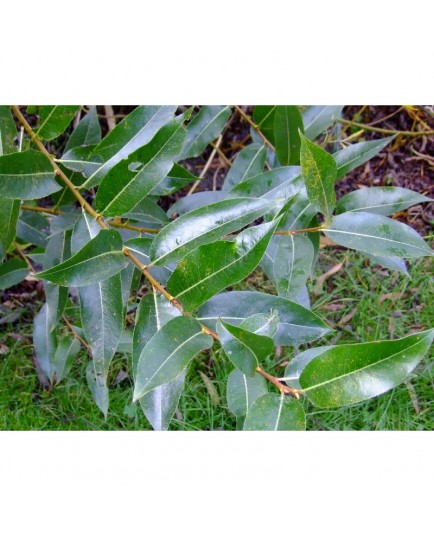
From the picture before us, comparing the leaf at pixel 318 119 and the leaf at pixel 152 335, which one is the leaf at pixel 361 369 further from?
the leaf at pixel 318 119

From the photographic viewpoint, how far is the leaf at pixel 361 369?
77cm

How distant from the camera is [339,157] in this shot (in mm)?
1334

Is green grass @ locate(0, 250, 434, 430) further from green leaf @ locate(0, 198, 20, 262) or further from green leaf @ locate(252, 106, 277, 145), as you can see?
green leaf @ locate(0, 198, 20, 262)

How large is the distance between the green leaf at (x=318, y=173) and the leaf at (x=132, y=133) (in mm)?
294

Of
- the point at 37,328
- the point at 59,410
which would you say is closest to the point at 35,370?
the point at 59,410

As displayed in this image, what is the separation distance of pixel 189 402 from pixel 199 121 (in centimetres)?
103

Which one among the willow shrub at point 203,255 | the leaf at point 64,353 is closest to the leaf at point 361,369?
the willow shrub at point 203,255

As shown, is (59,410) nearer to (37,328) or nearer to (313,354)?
(37,328)

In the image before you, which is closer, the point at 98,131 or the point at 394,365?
the point at 394,365

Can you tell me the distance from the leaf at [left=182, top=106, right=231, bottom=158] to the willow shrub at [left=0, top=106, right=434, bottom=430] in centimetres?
21

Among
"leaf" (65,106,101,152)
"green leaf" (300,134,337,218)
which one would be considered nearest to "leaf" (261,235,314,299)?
"green leaf" (300,134,337,218)

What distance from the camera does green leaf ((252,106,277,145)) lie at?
4.87 ft

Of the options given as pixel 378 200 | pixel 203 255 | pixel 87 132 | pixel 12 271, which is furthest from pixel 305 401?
pixel 203 255

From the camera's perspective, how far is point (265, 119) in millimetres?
1515
